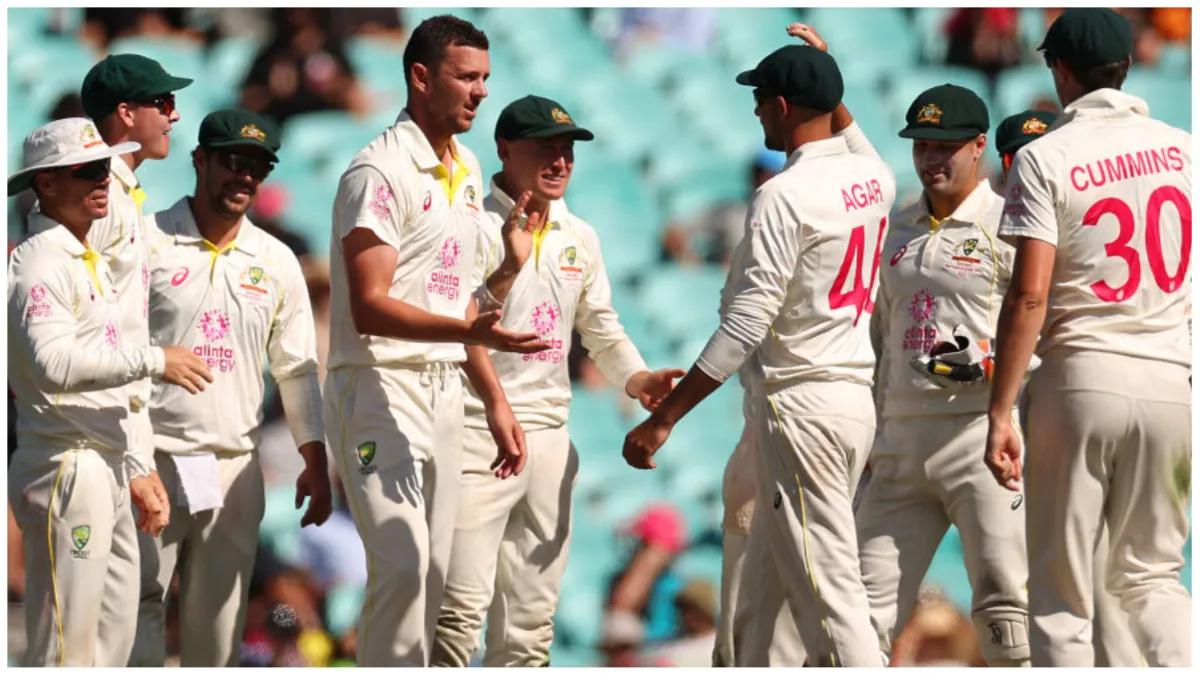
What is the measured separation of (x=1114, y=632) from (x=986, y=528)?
78 centimetres

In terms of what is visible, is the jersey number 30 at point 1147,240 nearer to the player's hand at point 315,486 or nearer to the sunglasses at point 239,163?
the player's hand at point 315,486

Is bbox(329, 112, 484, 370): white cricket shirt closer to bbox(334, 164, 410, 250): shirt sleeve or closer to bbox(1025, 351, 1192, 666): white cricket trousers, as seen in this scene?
bbox(334, 164, 410, 250): shirt sleeve

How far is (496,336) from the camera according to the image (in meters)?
4.12

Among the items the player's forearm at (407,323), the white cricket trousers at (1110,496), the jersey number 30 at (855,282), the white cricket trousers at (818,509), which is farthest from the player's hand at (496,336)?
the white cricket trousers at (1110,496)

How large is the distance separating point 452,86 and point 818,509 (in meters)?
1.46

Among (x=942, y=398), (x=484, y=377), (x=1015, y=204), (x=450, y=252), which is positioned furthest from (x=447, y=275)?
(x=942, y=398)

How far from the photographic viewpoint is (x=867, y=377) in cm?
465

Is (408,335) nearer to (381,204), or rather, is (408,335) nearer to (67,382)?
(381,204)

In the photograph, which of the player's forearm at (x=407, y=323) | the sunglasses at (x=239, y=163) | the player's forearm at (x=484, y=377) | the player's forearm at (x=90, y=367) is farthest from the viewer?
the sunglasses at (x=239, y=163)

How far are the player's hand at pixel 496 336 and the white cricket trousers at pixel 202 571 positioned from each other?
1430mm

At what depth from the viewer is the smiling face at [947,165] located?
530 cm

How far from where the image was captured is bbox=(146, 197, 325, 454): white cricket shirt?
17.1 ft

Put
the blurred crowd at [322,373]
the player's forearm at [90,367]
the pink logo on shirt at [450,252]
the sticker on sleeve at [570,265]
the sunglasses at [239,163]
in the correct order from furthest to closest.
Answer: the blurred crowd at [322,373] < the sticker on sleeve at [570,265] < the sunglasses at [239,163] < the pink logo on shirt at [450,252] < the player's forearm at [90,367]

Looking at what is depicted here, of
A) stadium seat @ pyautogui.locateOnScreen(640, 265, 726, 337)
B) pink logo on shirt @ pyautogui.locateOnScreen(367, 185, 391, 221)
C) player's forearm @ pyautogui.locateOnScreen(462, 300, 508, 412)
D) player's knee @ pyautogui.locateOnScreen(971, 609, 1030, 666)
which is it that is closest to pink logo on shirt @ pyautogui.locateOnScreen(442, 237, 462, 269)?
pink logo on shirt @ pyautogui.locateOnScreen(367, 185, 391, 221)
